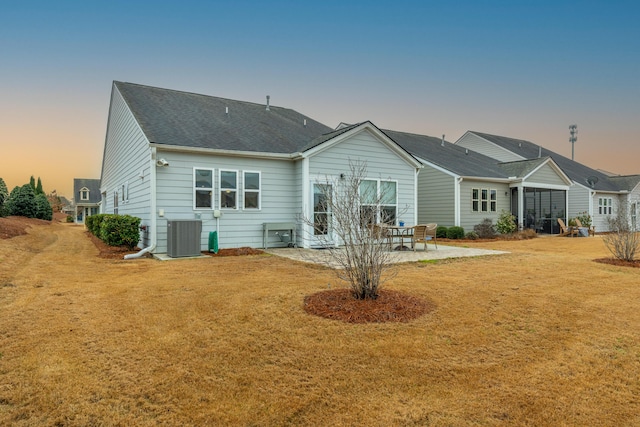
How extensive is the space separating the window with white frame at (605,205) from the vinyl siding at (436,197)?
47.4 feet

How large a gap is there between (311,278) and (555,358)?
4.24 m

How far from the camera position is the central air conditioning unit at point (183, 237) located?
977 cm

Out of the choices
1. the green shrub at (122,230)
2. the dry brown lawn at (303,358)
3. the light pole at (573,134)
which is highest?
the light pole at (573,134)

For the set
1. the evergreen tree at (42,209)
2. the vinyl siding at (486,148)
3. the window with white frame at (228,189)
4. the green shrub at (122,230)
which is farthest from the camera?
the evergreen tree at (42,209)

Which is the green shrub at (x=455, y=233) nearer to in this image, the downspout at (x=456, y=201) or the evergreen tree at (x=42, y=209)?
the downspout at (x=456, y=201)

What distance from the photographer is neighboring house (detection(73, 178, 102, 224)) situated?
44531 millimetres

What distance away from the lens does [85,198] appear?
45.2 m

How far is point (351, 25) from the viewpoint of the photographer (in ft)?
49.7

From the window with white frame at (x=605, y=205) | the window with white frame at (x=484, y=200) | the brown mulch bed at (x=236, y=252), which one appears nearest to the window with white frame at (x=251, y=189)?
the brown mulch bed at (x=236, y=252)

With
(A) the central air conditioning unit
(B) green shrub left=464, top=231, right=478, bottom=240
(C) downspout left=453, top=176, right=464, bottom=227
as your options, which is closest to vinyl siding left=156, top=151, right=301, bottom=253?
(A) the central air conditioning unit

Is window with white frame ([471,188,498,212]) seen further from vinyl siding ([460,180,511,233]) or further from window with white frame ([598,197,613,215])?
window with white frame ([598,197,613,215])

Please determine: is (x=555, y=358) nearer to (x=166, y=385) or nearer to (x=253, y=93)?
(x=166, y=385)

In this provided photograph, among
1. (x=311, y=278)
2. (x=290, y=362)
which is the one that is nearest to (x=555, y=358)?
(x=290, y=362)

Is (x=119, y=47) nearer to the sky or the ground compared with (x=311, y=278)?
nearer to the sky
